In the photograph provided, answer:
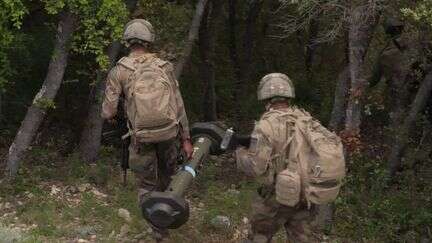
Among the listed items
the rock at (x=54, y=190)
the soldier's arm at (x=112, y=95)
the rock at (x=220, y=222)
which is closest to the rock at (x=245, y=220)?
the rock at (x=220, y=222)

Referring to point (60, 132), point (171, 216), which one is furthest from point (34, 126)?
point (171, 216)

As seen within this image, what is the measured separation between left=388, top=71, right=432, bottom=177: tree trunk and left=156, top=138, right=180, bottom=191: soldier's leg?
3860 mm

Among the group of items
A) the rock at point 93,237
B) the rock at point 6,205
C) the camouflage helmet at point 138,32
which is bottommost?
the rock at point 93,237

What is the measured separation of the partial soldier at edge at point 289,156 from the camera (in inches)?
206

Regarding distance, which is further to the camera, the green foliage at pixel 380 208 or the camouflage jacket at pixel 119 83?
the green foliage at pixel 380 208

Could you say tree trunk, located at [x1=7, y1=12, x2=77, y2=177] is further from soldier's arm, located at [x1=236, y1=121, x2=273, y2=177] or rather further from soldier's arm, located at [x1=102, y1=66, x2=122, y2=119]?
soldier's arm, located at [x1=236, y1=121, x2=273, y2=177]

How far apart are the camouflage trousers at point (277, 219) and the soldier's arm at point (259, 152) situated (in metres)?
0.47

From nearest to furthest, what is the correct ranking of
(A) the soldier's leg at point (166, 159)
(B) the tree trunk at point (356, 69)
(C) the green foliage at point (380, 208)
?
(A) the soldier's leg at point (166, 159) → (B) the tree trunk at point (356, 69) → (C) the green foliage at point (380, 208)

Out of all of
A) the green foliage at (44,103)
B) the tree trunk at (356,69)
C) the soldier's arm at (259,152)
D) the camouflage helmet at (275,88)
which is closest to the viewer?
the soldier's arm at (259,152)

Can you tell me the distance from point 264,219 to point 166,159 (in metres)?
1.38

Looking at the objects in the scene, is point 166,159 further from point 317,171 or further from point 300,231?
point 317,171

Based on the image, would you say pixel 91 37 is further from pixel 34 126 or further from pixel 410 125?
pixel 410 125

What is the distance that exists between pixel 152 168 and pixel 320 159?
211 centimetres

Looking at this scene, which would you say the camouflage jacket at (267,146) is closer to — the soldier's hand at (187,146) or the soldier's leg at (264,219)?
the soldier's leg at (264,219)
